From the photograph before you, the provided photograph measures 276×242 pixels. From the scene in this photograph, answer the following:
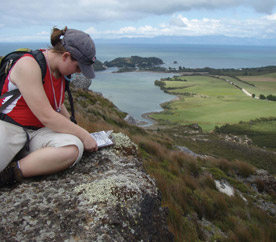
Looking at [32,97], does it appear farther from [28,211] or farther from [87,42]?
[28,211]

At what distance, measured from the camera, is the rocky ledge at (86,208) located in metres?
2.13

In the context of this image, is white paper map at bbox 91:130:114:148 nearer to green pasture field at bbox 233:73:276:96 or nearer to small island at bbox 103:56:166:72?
green pasture field at bbox 233:73:276:96

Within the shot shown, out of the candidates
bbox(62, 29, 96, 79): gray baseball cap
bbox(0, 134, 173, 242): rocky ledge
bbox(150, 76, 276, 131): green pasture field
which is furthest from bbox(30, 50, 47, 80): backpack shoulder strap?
bbox(150, 76, 276, 131): green pasture field

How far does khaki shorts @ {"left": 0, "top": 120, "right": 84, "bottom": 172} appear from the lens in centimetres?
263

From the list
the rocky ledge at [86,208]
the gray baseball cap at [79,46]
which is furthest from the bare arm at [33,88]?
the rocky ledge at [86,208]

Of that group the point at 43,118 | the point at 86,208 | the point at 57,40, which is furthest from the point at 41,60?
the point at 86,208

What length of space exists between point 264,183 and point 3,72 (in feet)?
31.6

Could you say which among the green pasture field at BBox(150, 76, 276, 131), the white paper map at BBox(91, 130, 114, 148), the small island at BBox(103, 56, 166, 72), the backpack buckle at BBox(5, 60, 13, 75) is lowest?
the green pasture field at BBox(150, 76, 276, 131)

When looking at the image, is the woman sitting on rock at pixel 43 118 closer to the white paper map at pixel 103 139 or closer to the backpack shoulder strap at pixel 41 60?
the backpack shoulder strap at pixel 41 60

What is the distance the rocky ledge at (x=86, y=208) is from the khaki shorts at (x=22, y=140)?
1.19ft

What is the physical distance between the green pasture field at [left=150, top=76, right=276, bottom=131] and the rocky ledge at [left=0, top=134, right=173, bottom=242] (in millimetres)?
47608

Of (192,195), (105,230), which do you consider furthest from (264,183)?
(105,230)

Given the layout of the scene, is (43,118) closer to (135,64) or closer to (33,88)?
(33,88)

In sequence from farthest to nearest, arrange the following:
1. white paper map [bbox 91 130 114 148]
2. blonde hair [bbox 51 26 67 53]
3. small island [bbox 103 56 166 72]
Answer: small island [bbox 103 56 166 72] → white paper map [bbox 91 130 114 148] → blonde hair [bbox 51 26 67 53]
